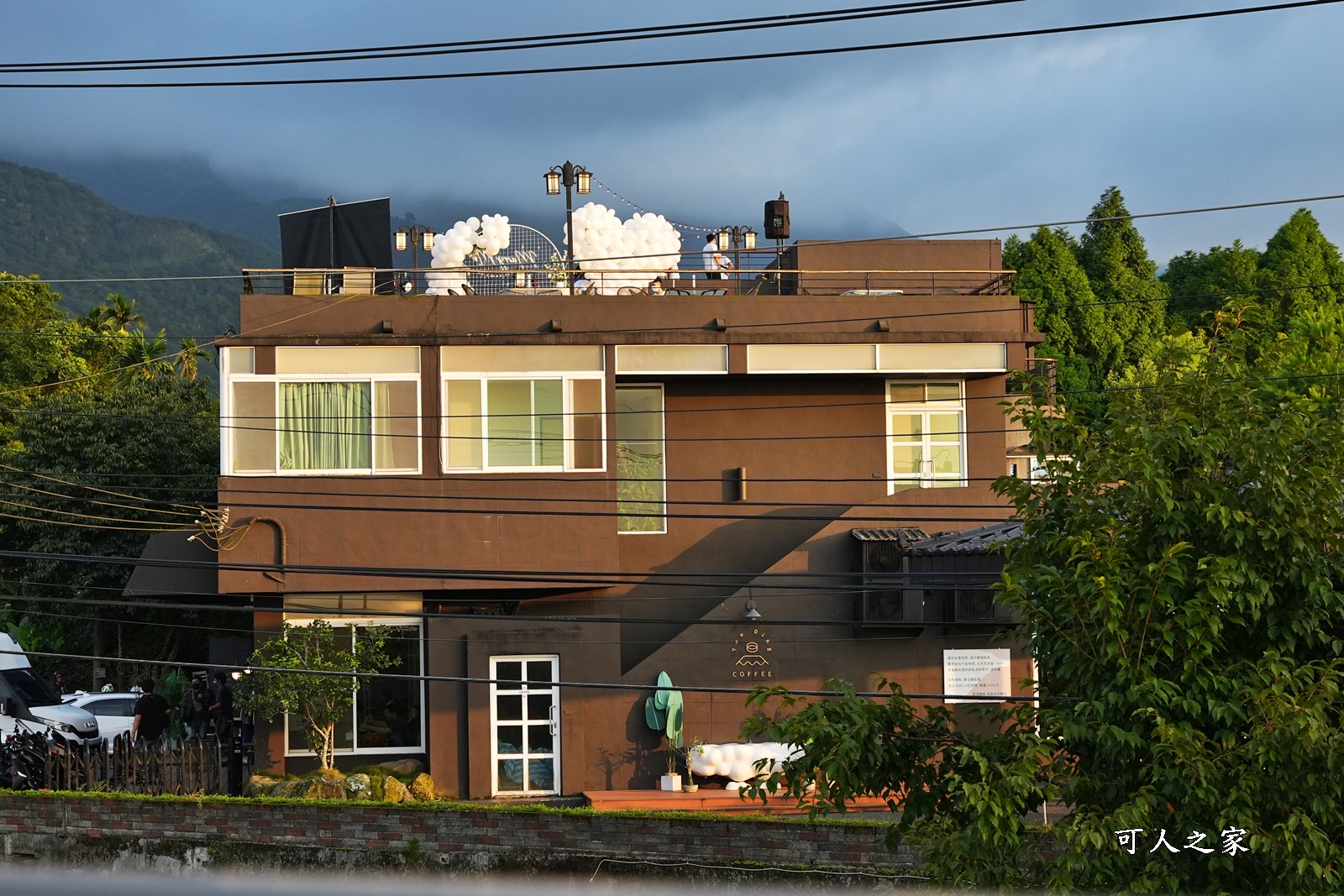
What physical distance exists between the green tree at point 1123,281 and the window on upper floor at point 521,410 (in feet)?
100.0

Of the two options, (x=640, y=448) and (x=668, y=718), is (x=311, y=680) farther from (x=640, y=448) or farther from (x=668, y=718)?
(x=640, y=448)

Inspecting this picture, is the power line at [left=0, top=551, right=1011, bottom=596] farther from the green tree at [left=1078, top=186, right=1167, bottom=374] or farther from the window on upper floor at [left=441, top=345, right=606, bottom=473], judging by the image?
the green tree at [left=1078, top=186, right=1167, bottom=374]

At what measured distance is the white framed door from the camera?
2286cm

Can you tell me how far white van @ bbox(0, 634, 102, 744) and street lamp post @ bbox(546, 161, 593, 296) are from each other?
42.1 feet

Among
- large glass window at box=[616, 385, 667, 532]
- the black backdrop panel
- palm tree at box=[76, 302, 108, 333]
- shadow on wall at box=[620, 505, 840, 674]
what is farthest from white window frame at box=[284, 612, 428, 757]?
palm tree at box=[76, 302, 108, 333]

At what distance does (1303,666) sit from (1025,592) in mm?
1783

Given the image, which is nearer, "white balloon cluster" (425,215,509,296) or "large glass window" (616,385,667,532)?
"large glass window" (616,385,667,532)

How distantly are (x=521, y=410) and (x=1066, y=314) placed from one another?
3193cm

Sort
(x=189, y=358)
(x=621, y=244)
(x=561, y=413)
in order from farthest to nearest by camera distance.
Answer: (x=189, y=358)
(x=621, y=244)
(x=561, y=413)

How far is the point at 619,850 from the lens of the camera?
18.8m

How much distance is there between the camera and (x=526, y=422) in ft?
76.1

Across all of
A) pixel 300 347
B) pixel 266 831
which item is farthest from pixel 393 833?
pixel 300 347

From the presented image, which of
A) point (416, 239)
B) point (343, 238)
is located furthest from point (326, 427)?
point (416, 239)

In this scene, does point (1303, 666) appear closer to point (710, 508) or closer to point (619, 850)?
point (619, 850)
